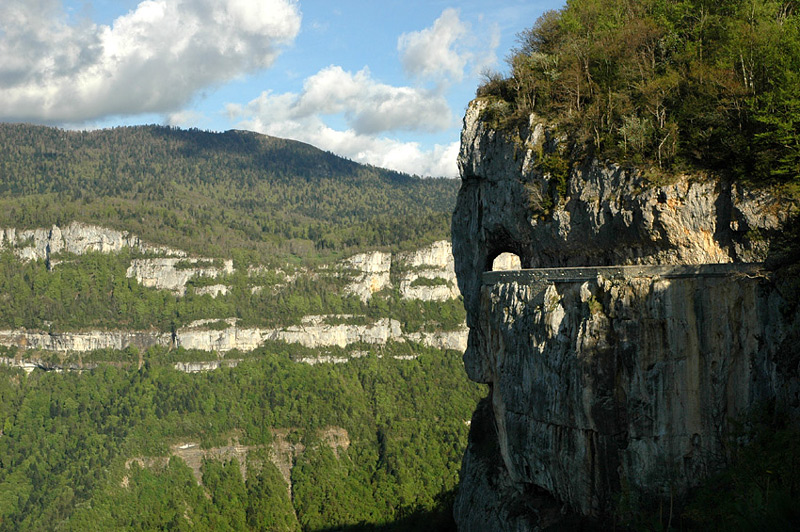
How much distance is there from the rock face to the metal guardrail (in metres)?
0.04

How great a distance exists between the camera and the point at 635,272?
73.4 ft

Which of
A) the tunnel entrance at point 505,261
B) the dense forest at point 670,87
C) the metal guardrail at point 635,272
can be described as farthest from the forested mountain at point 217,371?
the dense forest at point 670,87

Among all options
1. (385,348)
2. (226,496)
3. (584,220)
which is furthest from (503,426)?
(385,348)

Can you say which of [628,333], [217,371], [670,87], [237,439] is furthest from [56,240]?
[628,333]

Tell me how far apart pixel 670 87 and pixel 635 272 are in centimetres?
758

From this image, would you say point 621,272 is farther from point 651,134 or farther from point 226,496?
point 226,496

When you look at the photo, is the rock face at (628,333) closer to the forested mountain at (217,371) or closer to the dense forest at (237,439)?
the dense forest at (237,439)

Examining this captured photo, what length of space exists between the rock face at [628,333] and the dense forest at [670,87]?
1036mm

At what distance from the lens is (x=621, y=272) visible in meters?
22.6

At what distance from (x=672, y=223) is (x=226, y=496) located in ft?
236

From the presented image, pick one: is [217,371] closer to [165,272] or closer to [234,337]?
[234,337]

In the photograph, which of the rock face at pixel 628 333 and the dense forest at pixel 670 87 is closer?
the rock face at pixel 628 333

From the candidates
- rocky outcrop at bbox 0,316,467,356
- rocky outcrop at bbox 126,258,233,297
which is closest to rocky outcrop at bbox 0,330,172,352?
rocky outcrop at bbox 0,316,467,356

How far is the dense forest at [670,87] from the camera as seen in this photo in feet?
73.5
